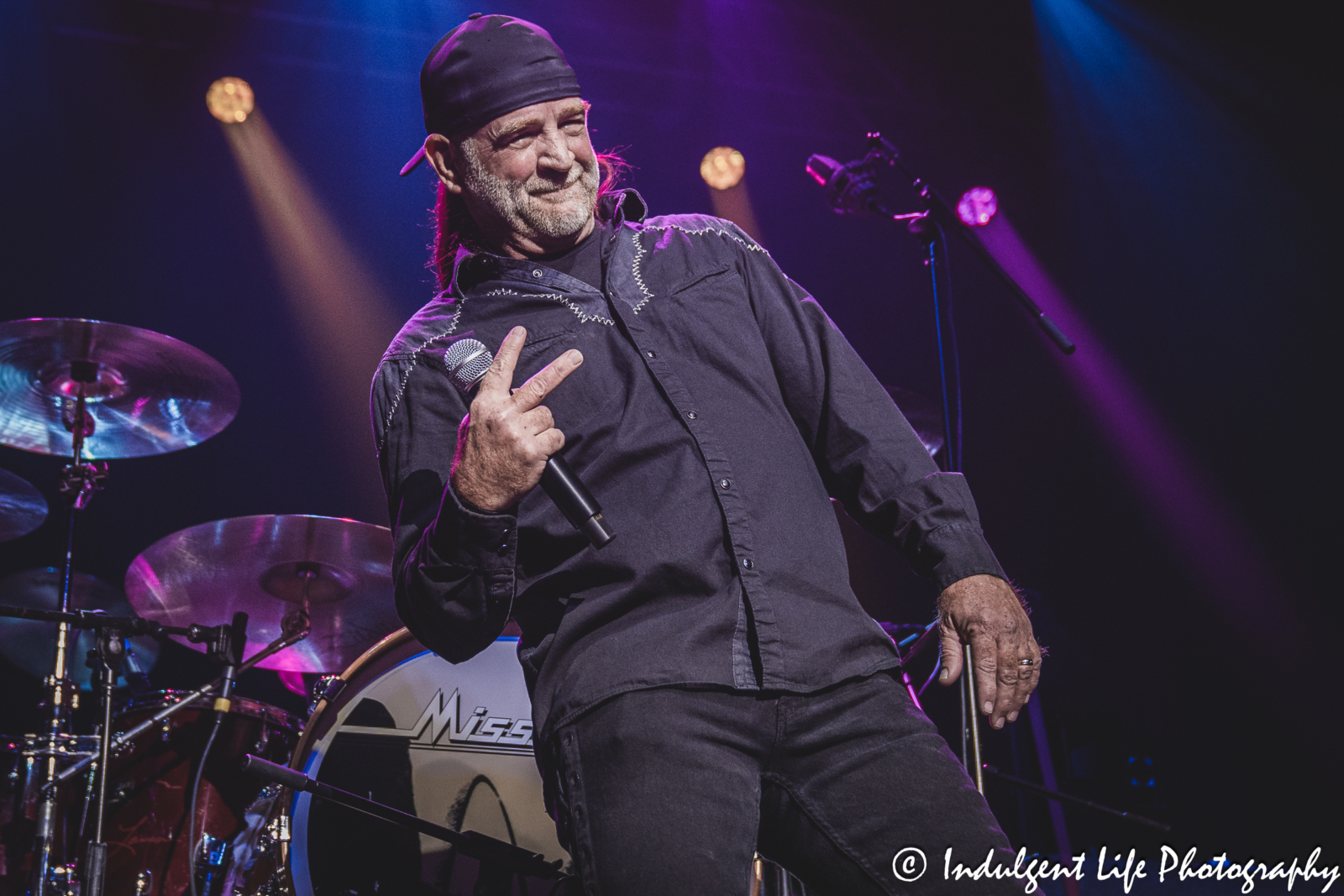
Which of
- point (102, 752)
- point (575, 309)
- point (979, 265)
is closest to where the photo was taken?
point (575, 309)

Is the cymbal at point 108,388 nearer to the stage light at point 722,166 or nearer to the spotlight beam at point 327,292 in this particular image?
the spotlight beam at point 327,292

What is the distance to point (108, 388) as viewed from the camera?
4.07m

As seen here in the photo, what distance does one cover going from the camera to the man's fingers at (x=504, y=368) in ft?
4.57

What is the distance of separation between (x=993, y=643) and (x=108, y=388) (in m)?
3.77

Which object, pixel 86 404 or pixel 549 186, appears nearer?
pixel 549 186

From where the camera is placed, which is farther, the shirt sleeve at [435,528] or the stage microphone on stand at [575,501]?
the shirt sleeve at [435,528]

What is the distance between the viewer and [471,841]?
228 cm

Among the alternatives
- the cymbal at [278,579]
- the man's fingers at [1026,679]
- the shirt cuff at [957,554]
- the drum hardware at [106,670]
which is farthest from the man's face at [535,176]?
the drum hardware at [106,670]

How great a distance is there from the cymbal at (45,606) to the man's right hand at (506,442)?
13.6ft

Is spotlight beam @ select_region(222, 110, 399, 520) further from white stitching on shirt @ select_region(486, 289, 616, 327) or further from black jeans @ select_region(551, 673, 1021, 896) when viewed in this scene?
black jeans @ select_region(551, 673, 1021, 896)

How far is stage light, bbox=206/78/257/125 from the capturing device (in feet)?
17.1

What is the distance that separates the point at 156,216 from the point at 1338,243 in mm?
6092

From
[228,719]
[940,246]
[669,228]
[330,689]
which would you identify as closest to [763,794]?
[669,228]

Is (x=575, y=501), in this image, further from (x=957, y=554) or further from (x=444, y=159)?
(x=444, y=159)
